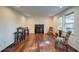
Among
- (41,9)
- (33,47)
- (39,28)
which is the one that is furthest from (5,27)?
(39,28)

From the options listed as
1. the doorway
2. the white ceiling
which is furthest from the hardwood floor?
the doorway

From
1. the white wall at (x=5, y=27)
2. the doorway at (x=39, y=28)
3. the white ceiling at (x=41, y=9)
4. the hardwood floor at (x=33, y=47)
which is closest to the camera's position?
the white wall at (x=5, y=27)

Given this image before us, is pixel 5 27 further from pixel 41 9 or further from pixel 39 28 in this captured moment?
pixel 39 28

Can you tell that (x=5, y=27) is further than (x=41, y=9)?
No

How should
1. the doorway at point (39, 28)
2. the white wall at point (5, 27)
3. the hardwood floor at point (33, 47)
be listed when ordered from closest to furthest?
1. the white wall at point (5, 27)
2. the hardwood floor at point (33, 47)
3. the doorway at point (39, 28)

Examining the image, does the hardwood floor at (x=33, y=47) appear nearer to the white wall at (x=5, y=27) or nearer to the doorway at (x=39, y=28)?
the white wall at (x=5, y=27)

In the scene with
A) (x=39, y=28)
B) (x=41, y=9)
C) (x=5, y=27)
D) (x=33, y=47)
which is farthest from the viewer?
(x=39, y=28)

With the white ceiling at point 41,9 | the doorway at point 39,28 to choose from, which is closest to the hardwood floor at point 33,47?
the white ceiling at point 41,9

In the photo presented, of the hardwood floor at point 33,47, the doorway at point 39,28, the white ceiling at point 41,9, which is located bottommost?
the hardwood floor at point 33,47
